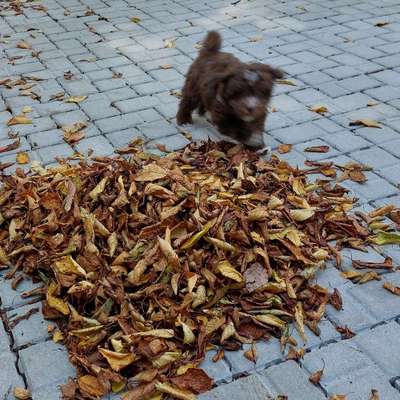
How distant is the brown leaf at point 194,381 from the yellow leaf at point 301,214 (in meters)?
1.14

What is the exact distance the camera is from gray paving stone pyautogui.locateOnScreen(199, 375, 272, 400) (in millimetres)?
2408

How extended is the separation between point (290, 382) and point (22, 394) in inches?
44.7

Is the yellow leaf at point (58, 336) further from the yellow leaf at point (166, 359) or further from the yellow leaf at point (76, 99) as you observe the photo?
the yellow leaf at point (76, 99)

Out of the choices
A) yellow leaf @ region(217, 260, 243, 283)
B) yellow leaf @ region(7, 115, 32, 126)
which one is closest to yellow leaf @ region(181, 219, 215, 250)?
yellow leaf @ region(217, 260, 243, 283)

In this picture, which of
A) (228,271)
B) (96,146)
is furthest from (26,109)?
(228,271)

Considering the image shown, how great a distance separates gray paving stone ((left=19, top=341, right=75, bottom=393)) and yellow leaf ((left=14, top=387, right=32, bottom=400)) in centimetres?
3

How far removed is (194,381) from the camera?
8.03ft

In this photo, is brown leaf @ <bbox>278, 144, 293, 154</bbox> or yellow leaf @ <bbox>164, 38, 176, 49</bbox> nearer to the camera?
brown leaf @ <bbox>278, 144, 293, 154</bbox>

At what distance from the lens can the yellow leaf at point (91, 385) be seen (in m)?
2.41

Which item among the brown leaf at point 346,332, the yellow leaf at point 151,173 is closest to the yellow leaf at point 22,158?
the yellow leaf at point 151,173

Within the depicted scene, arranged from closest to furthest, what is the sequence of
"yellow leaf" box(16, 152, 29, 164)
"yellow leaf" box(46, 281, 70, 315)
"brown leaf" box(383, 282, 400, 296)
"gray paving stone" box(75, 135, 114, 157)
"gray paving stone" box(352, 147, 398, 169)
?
"yellow leaf" box(46, 281, 70, 315), "brown leaf" box(383, 282, 400, 296), "gray paving stone" box(352, 147, 398, 169), "yellow leaf" box(16, 152, 29, 164), "gray paving stone" box(75, 135, 114, 157)

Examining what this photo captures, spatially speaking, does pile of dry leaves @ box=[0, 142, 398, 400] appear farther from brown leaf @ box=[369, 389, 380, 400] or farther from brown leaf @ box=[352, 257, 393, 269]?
brown leaf @ box=[369, 389, 380, 400]

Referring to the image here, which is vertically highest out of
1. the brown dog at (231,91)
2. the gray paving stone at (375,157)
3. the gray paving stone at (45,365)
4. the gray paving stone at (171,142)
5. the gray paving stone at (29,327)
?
the brown dog at (231,91)

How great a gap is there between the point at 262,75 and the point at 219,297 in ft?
5.29
